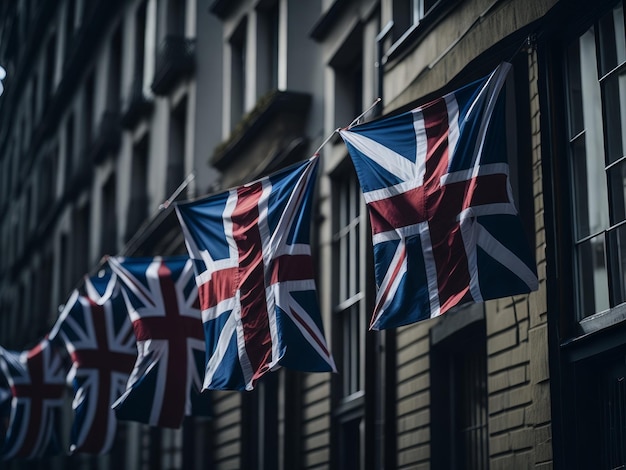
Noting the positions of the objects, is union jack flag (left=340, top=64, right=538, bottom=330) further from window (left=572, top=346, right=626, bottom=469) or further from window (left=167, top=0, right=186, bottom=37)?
window (left=167, top=0, right=186, bottom=37)

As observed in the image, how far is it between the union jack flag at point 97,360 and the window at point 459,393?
18.6ft

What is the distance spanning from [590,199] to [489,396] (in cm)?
256

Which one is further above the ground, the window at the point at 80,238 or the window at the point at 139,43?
the window at the point at 139,43

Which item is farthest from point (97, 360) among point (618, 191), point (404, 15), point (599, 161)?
point (618, 191)

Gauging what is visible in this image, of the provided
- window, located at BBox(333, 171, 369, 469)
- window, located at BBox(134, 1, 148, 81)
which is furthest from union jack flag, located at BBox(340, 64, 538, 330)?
window, located at BBox(134, 1, 148, 81)

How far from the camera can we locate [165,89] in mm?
28906

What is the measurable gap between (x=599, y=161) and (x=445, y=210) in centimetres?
195

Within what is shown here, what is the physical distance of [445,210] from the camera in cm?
1026

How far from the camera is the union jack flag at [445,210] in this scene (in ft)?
32.3

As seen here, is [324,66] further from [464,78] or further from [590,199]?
[590,199]

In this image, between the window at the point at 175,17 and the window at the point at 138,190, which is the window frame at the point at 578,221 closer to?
the window at the point at 175,17

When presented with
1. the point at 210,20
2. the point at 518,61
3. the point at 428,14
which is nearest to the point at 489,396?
the point at 518,61

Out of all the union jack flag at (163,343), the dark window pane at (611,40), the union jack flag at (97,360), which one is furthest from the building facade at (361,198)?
the union jack flag at (163,343)

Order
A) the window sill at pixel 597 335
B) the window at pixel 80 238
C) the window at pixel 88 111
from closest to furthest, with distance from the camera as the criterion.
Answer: the window sill at pixel 597 335 < the window at pixel 80 238 < the window at pixel 88 111
